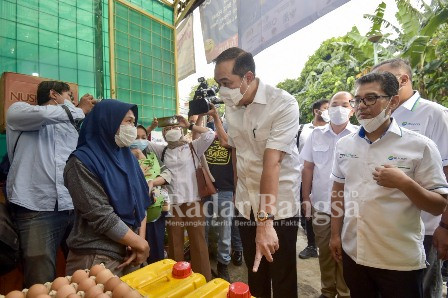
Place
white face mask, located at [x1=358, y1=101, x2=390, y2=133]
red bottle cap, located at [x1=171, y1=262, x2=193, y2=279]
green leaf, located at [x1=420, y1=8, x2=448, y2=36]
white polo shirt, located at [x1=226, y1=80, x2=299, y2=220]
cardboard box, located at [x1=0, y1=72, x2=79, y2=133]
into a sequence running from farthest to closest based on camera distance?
green leaf, located at [x1=420, y1=8, x2=448, y2=36] < cardboard box, located at [x1=0, y1=72, x2=79, y2=133] < white polo shirt, located at [x1=226, y1=80, x2=299, y2=220] < white face mask, located at [x1=358, y1=101, x2=390, y2=133] < red bottle cap, located at [x1=171, y1=262, x2=193, y2=279]

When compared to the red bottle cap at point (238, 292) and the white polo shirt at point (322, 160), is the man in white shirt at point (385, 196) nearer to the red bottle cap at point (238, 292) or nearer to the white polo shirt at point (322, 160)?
the red bottle cap at point (238, 292)

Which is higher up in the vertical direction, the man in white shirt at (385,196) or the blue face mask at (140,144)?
the blue face mask at (140,144)

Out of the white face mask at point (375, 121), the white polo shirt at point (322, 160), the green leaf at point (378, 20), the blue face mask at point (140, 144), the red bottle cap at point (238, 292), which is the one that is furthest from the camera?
the green leaf at point (378, 20)

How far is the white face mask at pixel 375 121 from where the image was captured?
147cm

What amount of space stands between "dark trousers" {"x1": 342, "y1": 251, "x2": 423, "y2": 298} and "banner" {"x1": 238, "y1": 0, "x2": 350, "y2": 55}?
2404 mm

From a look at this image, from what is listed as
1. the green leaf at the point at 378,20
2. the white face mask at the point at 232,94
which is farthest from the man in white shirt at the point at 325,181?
the green leaf at the point at 378,20

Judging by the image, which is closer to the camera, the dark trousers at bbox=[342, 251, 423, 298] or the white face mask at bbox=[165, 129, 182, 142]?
the dark trousers at bbox=[342, 251, 423, 298]

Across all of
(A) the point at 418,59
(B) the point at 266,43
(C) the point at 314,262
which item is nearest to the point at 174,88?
(B) the point at 266,43

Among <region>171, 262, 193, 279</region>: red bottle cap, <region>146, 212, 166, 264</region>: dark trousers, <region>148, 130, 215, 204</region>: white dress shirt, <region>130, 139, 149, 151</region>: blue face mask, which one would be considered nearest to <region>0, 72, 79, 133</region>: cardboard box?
<region>130, 139, 149, 151</region>: blue face mask

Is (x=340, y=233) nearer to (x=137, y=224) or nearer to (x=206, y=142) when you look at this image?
(x=137, y=224)

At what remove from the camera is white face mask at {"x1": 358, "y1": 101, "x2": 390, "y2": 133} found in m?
1.47

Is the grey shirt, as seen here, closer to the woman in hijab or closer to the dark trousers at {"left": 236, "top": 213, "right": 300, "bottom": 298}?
the woman in hijab

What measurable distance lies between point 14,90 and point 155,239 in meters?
1.91

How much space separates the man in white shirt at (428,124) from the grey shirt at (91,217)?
6.26 feet
